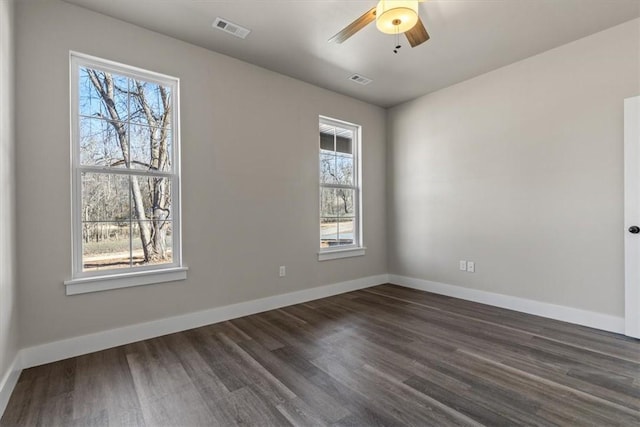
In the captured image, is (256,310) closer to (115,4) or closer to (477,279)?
(477,279)

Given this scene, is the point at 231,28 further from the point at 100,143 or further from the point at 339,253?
the point at 339,253

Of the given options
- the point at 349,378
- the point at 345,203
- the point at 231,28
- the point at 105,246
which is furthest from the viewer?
the point at 345,203

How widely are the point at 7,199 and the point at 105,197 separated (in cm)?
66

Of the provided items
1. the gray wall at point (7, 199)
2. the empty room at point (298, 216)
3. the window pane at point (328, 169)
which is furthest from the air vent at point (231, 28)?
the window pane at point (328, 169)

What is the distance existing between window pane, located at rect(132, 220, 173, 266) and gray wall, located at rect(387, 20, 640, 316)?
3348 millimetres

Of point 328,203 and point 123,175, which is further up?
point 123,175

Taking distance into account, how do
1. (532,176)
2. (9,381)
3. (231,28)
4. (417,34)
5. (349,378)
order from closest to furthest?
(9,381), (349,378), (417,34), (231,28), (532,176)

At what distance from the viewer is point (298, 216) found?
3879 millimetres

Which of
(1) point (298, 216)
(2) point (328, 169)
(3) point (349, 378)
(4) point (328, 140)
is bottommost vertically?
(3) point (349, 378)

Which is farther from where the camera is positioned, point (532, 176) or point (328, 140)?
point (328, 140)

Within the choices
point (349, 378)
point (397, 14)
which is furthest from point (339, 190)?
point (349, 378)

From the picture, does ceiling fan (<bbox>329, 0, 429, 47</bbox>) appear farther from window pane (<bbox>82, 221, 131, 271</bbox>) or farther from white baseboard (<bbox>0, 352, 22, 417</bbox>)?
white baseboard (<bbox>0, 352, 22, 417</bbox>)

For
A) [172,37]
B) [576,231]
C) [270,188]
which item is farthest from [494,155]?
[172,37]

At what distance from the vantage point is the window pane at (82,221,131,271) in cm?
255
